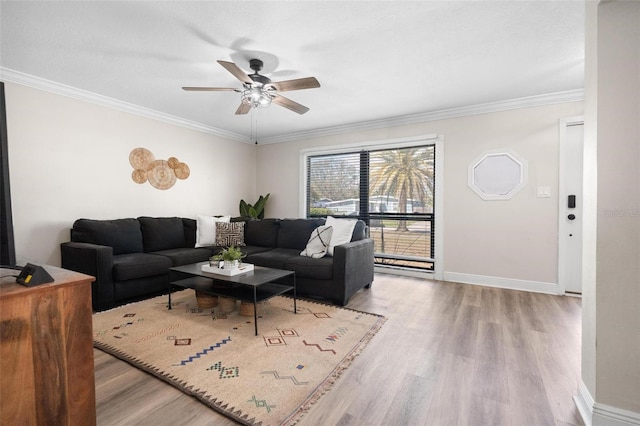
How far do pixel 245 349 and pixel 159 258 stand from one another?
6.04 feet

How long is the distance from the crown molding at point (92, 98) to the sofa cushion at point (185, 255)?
1.95m

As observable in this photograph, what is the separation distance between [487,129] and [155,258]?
442 centimetres

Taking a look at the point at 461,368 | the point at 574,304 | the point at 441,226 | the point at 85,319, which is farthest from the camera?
the point at 441,226

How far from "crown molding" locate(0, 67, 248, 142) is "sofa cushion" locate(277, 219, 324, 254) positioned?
2242 mm

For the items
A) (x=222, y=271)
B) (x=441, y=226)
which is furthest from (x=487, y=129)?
(x=222, y=271)

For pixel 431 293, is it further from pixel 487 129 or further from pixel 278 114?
pixel 278 114

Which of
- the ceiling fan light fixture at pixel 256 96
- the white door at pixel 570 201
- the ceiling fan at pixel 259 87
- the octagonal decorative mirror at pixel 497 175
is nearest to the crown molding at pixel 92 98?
the ceiling fan at pixel 259 87

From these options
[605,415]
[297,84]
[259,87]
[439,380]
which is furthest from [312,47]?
[605,415]

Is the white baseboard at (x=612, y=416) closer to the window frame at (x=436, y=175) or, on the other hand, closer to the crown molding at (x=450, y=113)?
the window frame at (x=436, y=175)

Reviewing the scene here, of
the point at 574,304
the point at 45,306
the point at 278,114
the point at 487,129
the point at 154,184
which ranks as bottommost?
the point at 574,304

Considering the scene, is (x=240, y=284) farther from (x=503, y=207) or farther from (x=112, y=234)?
(x=503, y=207)

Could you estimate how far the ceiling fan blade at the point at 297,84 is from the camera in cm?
242

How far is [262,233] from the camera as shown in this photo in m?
4.38

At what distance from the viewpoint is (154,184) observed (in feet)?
13.8
